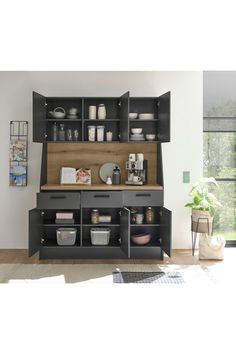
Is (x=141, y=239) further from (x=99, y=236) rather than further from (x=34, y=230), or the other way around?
(x=34, y=230)

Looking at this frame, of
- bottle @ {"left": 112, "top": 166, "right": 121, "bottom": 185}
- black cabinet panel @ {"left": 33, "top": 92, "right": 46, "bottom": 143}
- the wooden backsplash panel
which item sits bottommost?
bottle @ {"left": 112, "top": 166, "right": 121, "bottom": 185}

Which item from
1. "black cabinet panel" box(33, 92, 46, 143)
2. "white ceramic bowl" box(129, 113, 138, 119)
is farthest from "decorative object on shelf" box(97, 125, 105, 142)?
"black cabinet panel" box(33, 92, 46, 143)

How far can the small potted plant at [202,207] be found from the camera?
4555mm

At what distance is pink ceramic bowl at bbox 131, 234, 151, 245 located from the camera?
4.53 meters

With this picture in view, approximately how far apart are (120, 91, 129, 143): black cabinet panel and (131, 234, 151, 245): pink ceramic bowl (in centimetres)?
113

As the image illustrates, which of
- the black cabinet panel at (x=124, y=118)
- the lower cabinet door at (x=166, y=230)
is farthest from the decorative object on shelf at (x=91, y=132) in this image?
the lower cabinet door at (x=166, y=230)

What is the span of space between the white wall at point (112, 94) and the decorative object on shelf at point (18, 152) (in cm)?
7

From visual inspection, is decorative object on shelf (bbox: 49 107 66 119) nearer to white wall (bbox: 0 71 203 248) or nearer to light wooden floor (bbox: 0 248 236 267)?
white wall (bbox: 0 71 203 248)

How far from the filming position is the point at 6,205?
4.98 meters

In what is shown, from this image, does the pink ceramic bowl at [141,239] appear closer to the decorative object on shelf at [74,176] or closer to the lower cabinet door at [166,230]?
the lower cabinet door at [166,230]
